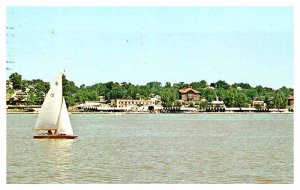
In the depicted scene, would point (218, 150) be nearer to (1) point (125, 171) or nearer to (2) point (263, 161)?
(2) point (263, 161)

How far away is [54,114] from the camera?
2025cm

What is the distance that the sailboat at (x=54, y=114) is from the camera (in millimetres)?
20125

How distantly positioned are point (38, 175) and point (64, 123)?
→ 6484 millimetres

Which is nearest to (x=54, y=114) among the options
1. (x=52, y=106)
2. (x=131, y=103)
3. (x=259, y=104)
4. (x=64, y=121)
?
(x=52, y=106)

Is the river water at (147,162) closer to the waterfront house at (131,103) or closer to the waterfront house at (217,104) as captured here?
the waterfront house at (217,104)

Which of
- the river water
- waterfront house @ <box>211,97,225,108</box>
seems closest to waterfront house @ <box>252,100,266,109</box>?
waterfront house @ <box>211,97,225,108</box>

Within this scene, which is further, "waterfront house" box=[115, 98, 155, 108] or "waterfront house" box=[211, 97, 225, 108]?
"waterfront house" box=[115, 98, 155, 108]

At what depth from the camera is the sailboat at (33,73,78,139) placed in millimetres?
20125

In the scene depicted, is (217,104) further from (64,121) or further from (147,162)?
(147,162)

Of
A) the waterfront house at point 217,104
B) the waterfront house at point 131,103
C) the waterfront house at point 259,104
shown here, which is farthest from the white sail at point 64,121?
the waterfront house at point 131,103

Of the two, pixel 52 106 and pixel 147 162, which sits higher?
pixel 52 106

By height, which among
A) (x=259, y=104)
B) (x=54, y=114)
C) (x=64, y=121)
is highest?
(x=259, y=104)

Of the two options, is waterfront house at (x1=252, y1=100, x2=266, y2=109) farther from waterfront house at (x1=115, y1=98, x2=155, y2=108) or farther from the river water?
the river water
